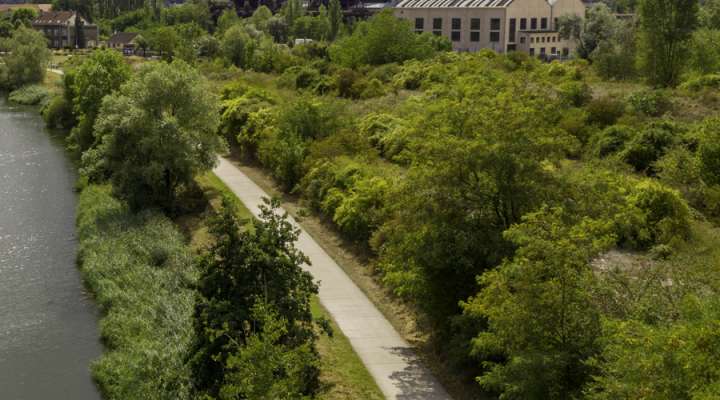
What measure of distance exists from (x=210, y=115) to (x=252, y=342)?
23.9m

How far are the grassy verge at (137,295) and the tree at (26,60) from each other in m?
55.5

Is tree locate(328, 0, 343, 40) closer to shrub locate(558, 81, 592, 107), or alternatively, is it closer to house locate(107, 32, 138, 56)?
house locate(107, 32, 138, 56)

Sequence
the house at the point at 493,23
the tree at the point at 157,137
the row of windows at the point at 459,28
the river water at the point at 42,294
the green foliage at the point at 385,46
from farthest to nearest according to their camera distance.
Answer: the row of windows at the point at 459,28
the house at the point at 493,23
the green foliage at the point at 385,46
the tree at the point at 157,137
the river water at the point at 42,294

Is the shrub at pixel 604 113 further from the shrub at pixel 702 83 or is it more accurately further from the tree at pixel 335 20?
the tree at pixel 335 20

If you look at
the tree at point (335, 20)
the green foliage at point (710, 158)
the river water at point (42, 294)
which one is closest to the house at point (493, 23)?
the tree at point (335, 20)

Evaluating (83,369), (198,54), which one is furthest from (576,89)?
(198,54)

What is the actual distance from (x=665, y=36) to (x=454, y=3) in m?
50.4

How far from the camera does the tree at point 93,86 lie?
50219 millimetres

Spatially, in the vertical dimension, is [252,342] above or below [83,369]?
above

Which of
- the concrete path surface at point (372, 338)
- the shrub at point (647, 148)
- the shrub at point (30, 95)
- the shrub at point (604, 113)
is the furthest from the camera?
the shrub at point (30, 95)

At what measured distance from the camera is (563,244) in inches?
612

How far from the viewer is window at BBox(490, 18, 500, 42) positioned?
94.5 m

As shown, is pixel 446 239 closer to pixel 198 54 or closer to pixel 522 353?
pixel 522 353

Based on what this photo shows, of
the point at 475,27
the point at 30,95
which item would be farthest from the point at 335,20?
the point at 30,95
